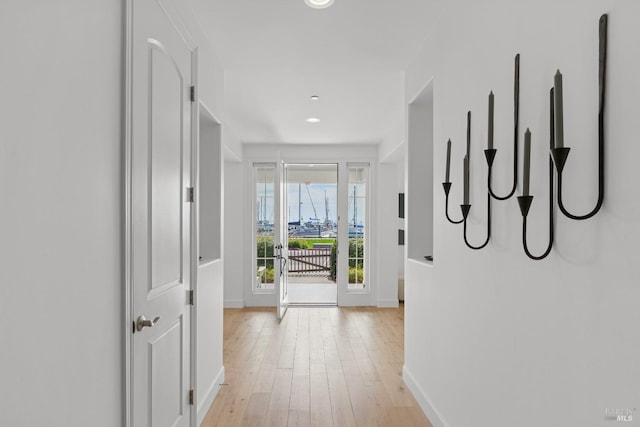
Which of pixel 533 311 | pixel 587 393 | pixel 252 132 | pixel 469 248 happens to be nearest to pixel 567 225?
pixel 533 311

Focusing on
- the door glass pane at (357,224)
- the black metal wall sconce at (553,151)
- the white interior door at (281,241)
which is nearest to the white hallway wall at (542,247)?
the black metal wall sconce at (553,151)

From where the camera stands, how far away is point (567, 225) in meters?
1.23

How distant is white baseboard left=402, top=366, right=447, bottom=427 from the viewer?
Answer: 246 centimetres

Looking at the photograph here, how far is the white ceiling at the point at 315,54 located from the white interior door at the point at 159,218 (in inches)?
20.9

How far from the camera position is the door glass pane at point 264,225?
6398 millimetres

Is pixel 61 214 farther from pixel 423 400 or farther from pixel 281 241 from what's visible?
pixel 281 241

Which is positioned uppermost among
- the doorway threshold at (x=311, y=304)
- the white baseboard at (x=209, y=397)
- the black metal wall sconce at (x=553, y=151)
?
the black metal wall sconce at (x=553, y=151)

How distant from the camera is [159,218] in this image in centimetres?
185

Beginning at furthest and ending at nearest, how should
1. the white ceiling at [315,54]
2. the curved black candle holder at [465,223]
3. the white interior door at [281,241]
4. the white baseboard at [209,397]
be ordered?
Result: the white interior door at [281,241] → the white baseboard at [209,397] → the white ceiling at [315,54] → the curved black candle holder at [465,223]

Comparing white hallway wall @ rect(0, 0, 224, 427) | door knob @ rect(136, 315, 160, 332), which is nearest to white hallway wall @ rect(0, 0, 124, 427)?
white hallway wall @ rect(0, 0, 224, 427)

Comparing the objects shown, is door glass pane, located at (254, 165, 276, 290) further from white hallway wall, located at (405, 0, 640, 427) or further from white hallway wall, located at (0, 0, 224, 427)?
white hallway wall, located at (0, 0, 224, 427)

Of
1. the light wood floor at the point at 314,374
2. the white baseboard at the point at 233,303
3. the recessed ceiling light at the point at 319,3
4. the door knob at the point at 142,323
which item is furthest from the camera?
the white baseboard at the point at 233,303

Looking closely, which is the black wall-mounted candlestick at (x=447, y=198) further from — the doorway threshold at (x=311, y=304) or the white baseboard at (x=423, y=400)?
the doorway threshold at (x=311, y=304)

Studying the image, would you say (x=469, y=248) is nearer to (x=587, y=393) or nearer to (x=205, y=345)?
(x=587, y=393)
